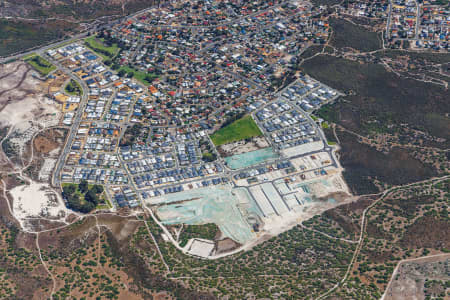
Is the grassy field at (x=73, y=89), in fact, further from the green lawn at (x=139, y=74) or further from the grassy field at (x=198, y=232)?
the grassy field at (x=198, y=232)

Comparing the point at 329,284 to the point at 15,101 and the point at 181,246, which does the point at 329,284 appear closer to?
the point at 181,246

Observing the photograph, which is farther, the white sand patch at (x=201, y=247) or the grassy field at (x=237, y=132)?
the grassy field at (x=237, y=132)

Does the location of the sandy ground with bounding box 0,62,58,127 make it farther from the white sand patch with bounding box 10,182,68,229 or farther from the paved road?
the white sand patch with bounding box 10,182,68,229

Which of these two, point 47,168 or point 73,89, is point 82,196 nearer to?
point 47,168

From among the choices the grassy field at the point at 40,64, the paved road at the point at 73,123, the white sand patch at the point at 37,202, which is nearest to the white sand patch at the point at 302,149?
the paved road at the point at 73,123

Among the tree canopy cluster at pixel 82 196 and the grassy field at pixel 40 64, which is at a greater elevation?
the grassy field at pixel 40 64

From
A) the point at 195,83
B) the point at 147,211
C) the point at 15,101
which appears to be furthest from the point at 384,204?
the point at 15,101

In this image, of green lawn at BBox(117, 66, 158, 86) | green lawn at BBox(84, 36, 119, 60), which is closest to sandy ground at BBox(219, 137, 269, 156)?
green lawn at BBox(117, 66, 158, 86)
